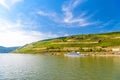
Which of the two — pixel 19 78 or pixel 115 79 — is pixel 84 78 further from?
pixel 19 78

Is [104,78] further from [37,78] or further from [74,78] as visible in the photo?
[37,78]

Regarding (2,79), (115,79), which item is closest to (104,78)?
(115,79)

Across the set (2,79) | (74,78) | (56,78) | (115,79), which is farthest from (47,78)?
(115,79)

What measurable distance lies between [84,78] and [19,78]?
48.1 ft

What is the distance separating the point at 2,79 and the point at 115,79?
24.7 meters

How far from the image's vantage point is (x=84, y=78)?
46.6 metres

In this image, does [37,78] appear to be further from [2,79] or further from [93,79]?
[93,79]

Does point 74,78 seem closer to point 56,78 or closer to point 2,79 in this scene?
point 56,78

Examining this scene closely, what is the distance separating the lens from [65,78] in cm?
4672

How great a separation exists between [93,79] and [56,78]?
8186 millimetres

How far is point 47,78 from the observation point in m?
46.9

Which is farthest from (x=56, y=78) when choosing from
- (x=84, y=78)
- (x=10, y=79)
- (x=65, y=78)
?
(x=10, y=79)

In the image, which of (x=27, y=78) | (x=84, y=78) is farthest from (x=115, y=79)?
(x=27, y=78)

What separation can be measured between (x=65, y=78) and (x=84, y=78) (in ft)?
13.9
